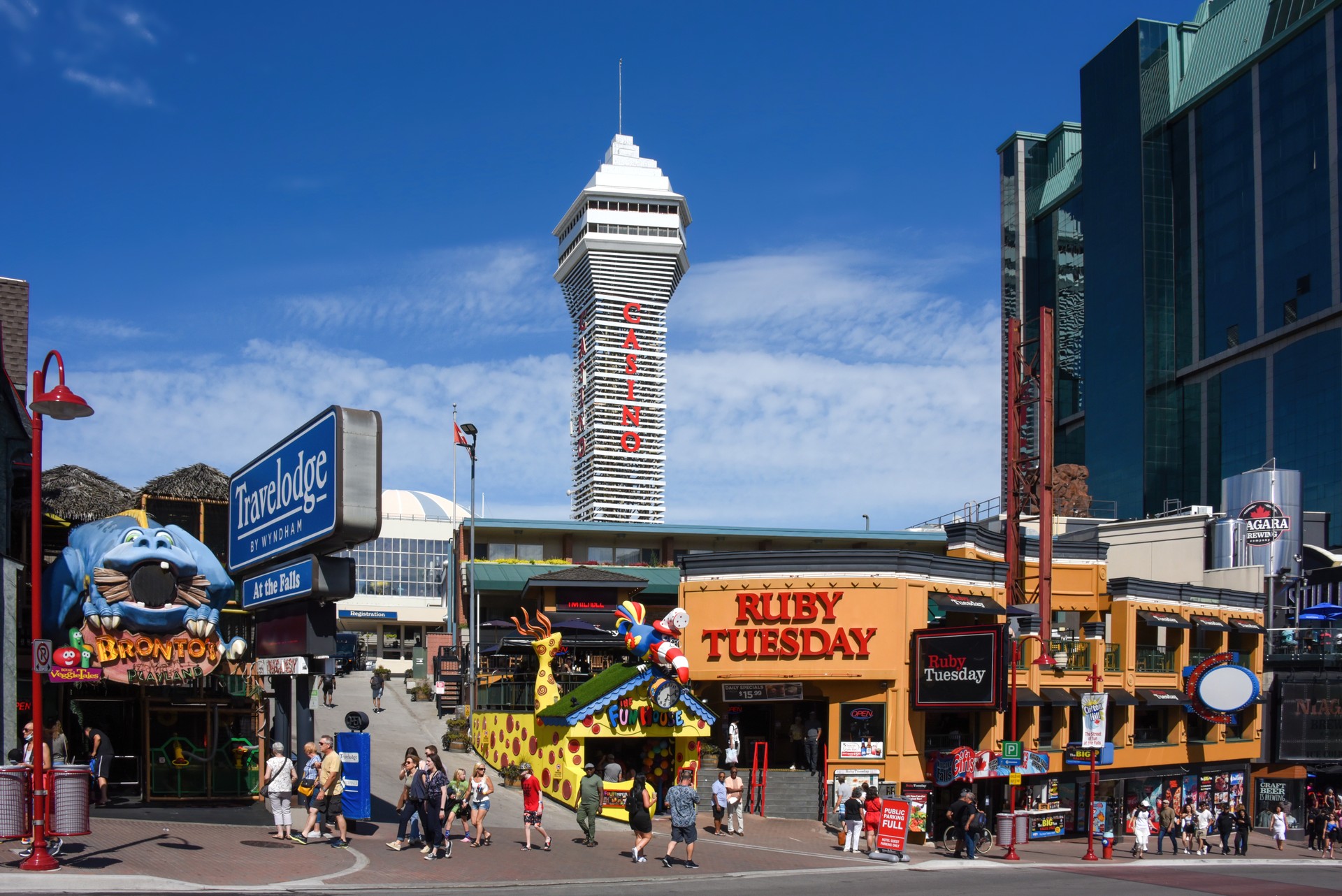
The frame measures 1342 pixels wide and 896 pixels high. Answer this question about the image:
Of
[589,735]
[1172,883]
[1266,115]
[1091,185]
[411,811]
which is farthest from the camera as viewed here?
[1091,185]

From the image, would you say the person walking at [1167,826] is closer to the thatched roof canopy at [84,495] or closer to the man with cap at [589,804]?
the man with cap at [589,804]

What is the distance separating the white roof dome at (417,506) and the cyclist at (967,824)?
3316 inches

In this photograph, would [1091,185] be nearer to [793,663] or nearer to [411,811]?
[793,663]

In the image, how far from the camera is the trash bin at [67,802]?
17.5m

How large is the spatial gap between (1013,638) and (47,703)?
2315 cm

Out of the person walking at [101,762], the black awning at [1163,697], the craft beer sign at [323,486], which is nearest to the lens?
the craft beer sign at [323,486]

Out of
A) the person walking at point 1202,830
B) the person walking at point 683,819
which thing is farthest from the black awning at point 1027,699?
the person walking at point 683,819

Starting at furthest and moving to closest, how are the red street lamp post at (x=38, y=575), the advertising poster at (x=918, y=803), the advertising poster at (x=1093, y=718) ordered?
the advertising poster at (x=918, y=803) < the advertising poster at (x=1093, y=718) < the red street lamp post at (x=38, y=575)

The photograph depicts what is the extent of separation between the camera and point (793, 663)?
34219 mm

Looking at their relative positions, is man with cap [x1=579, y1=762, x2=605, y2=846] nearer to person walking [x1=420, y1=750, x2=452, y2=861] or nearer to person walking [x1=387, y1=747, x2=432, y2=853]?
person walking [x1=387, y1=747, x2=432, y2=853]

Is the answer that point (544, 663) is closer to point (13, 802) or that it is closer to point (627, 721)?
point (627, 721)

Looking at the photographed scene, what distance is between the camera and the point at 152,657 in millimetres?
24859

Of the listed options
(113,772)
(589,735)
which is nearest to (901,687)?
(589,735)

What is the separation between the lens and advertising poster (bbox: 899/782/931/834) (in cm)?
3222
